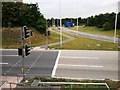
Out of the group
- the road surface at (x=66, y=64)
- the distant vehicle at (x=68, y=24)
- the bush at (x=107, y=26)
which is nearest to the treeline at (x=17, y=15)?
the road surface at (x=66, y=64)

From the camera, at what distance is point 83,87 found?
1449cm

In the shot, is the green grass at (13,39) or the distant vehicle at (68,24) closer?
the green grass at (13,39)

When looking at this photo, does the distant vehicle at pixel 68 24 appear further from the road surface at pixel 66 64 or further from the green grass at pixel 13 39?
the road surface at pixel 66 64

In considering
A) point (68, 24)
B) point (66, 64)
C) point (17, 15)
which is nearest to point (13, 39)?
point (17, 15)

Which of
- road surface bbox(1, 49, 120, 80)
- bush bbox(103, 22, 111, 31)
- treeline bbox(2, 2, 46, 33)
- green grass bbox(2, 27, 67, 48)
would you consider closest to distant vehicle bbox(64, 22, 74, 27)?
bush bbox(103, 22, 111, 31)

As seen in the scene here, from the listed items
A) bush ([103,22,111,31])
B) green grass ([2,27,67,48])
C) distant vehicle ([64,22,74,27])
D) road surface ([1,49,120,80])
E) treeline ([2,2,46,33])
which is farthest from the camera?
distant vehicle ([64,22,74,27])

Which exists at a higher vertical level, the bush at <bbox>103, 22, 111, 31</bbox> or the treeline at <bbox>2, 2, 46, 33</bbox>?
the treeline at <bbox>2, 2, 46, 33</bbox>

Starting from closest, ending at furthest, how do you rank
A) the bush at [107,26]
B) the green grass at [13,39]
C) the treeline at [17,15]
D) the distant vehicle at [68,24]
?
the green grass at [13,39], the treeline at [17,15], the bush at [107,26], the distant vehicle at [68,24]

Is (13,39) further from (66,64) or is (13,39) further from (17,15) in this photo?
(66,64)

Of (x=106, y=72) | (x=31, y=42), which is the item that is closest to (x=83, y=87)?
(x=106, y=72)

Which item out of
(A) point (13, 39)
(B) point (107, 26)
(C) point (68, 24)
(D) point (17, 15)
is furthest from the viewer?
(C) point (68, 24)

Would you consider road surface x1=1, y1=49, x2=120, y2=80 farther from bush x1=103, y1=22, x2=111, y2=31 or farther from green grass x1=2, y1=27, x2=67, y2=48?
bush x1=103, y1=22, x2=111, y2=31

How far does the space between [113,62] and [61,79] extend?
8.63 meters

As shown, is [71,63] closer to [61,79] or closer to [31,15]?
[61,79]
